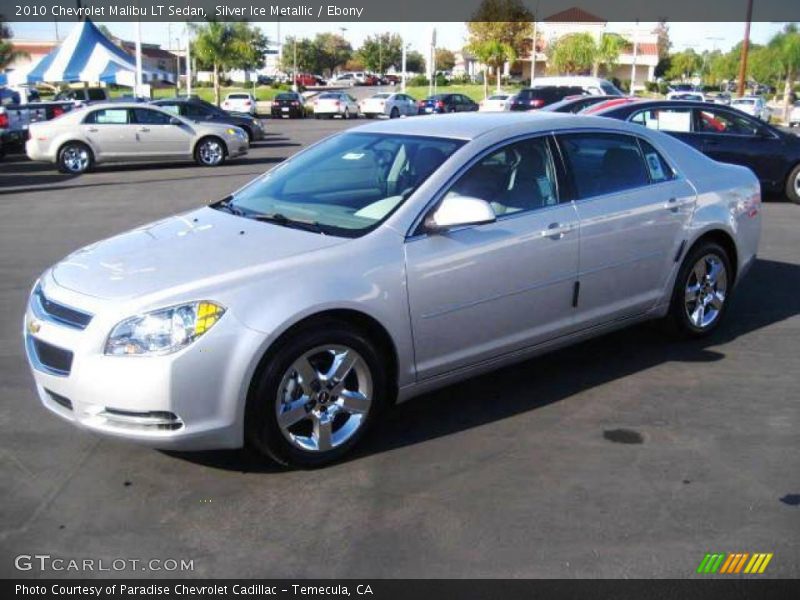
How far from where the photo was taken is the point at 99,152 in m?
18.2

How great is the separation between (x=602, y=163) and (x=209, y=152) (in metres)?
15.6

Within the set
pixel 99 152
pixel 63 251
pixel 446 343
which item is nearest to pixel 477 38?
pixel 99 152

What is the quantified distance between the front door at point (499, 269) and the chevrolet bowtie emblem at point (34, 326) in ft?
5.90

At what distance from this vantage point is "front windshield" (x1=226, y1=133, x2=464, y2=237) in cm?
445

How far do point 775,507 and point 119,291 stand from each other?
310cm

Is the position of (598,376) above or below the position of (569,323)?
below

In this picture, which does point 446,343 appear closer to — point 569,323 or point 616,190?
point 569,323

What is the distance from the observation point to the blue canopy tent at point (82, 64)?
26.8m

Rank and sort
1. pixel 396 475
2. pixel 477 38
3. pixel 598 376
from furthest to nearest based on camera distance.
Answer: pixel 477 38 < pixel 598 376 < pixel 396 475

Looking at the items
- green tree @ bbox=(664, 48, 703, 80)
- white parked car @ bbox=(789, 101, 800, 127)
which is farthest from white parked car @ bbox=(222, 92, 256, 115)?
green tree @ bbox=(664, 48, 703, 80)

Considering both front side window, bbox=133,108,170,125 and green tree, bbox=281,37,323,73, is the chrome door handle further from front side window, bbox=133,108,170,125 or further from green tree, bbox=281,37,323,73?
green tree, bbox=281,37,323,73

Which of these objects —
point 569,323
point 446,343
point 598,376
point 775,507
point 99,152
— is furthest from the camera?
point 99,152

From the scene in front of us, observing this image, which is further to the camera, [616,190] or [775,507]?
[616,190]
